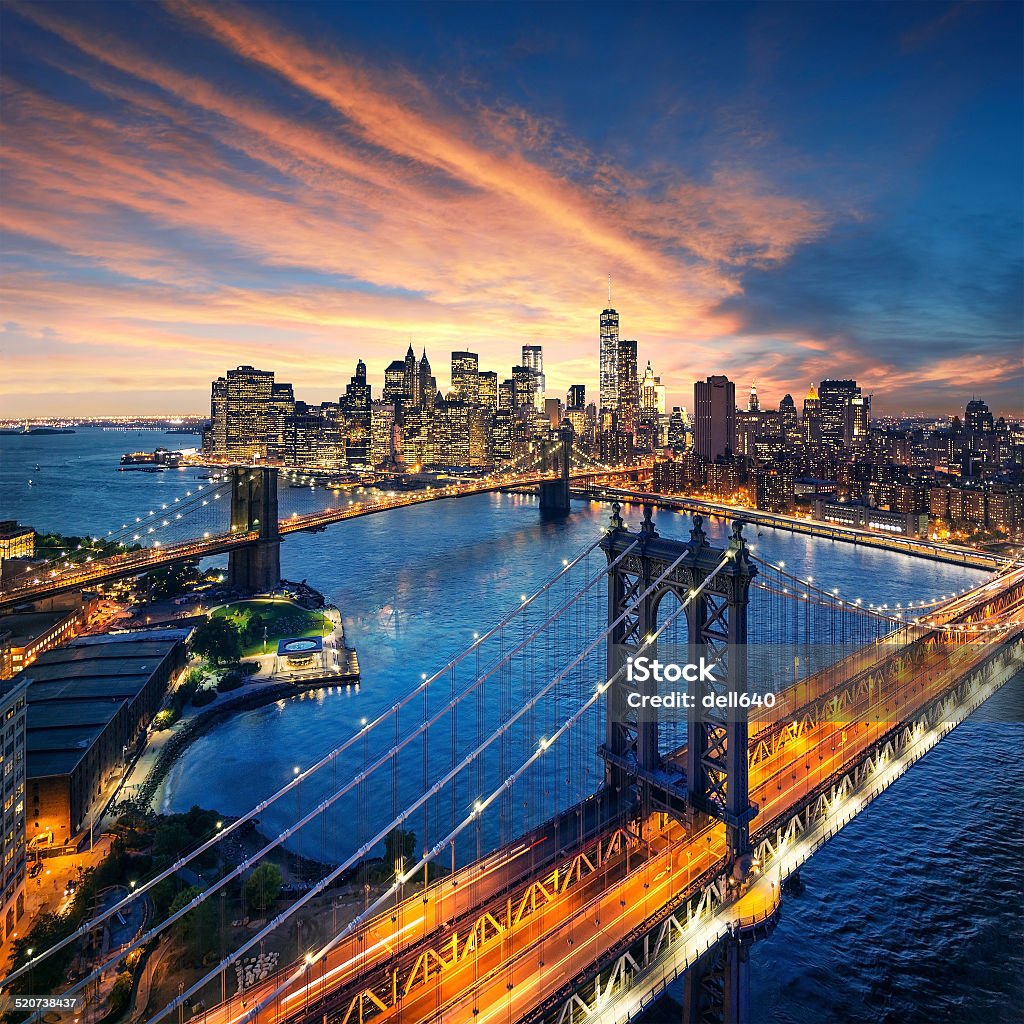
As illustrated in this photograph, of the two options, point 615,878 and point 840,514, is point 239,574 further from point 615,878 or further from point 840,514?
point 840,514

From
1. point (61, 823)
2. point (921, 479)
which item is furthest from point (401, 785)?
point (921, 479)

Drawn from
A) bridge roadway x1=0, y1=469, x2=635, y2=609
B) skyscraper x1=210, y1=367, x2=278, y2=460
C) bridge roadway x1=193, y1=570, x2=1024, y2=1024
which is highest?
skyscraper x1=210, y1=367, x2=278, y2=460

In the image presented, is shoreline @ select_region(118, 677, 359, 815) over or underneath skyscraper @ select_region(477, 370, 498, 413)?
underneath

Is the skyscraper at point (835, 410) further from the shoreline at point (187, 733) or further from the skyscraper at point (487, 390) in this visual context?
the shoreline at point (187, 733)

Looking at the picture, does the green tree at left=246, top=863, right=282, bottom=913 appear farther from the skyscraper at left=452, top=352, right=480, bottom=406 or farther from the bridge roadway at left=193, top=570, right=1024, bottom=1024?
the skyscraper at left=452, top=352, right=480, bottom=406

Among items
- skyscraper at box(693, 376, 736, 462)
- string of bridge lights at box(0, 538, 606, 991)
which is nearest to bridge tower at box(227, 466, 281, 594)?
string of bridge lights at box(0, 538, 606, 991)

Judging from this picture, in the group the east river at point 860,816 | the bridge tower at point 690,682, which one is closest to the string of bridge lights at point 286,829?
the bridge tower at point 690,682

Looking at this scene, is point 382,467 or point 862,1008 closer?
point 862,1008
